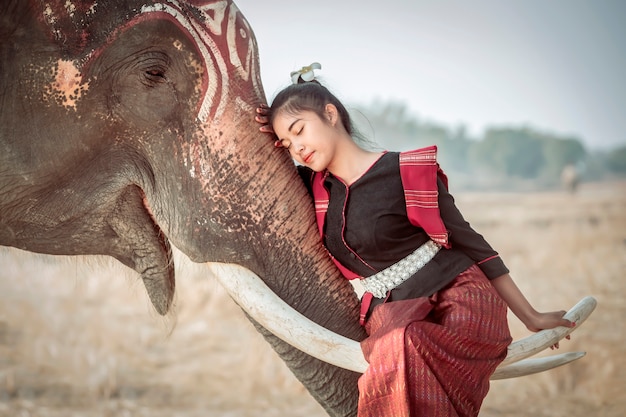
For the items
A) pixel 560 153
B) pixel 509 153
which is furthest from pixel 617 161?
pixel 509 153

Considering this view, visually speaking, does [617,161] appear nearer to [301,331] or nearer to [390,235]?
[390,235]

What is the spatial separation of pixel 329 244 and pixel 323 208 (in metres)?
0.13

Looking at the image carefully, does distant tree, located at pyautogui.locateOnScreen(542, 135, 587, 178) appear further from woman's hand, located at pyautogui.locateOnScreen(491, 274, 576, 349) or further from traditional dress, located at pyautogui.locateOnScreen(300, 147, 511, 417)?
traditional dress, located at pyautogui.locateOnScreen(300, 147, 511, 417)

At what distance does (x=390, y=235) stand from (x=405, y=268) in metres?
0.12

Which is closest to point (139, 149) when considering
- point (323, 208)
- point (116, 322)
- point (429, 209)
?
point (323, 208)

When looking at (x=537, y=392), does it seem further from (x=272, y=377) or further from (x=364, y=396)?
(x=364, y=396)

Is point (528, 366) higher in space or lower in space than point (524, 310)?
lower

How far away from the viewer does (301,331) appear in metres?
2.29

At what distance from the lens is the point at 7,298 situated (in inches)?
246

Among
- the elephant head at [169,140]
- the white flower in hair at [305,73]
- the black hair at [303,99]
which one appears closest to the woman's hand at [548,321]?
the elephant head at [169,140]

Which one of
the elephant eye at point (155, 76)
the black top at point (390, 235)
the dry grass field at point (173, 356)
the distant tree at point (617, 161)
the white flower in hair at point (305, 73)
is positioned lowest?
the dry grass field at point (173, 356)

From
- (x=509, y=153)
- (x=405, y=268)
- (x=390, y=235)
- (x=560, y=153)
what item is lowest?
(x=405, y=268)

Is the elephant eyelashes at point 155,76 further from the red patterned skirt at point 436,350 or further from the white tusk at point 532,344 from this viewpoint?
the white tusk at point 532,344

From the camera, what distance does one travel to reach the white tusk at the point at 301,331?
7.49ft
